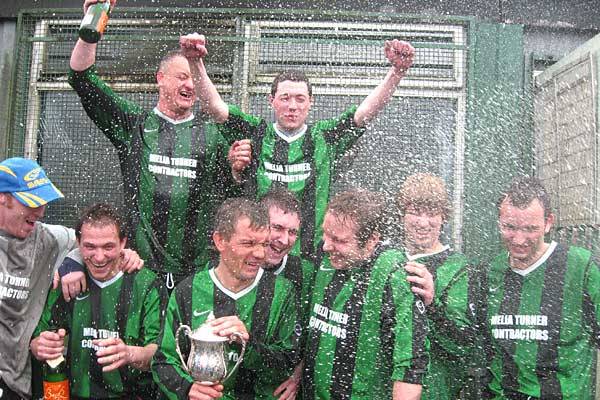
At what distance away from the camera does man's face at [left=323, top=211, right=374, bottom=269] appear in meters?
3.92

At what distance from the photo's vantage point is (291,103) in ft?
15.3

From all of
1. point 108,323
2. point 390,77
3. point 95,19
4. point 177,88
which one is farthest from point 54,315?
point 390,77

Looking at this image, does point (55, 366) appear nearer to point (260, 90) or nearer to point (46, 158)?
point (46, 158)

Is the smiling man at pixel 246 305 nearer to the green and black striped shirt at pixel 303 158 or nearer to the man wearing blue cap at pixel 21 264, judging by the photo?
the green and black striped shirt at pixel 303 158

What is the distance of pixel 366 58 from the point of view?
18.8ft

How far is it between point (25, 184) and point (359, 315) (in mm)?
2036

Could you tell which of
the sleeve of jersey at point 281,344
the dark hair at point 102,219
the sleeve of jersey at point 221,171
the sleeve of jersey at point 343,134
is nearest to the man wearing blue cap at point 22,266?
the dark hair at point 102,219

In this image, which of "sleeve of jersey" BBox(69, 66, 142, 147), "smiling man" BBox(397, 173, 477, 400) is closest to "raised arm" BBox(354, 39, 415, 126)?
"smiling man" BBox(397, 173, 477, 400)

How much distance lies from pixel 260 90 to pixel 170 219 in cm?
153

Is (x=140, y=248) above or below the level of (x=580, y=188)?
below

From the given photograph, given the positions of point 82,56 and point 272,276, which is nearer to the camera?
point 272,276

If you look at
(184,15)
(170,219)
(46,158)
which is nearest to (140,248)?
(170,219)

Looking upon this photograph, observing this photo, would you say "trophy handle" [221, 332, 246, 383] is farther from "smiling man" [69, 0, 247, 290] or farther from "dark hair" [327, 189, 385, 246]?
"smiling man" [69, 0, 247, 290]

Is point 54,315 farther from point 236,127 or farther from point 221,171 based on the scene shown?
point 236,127
